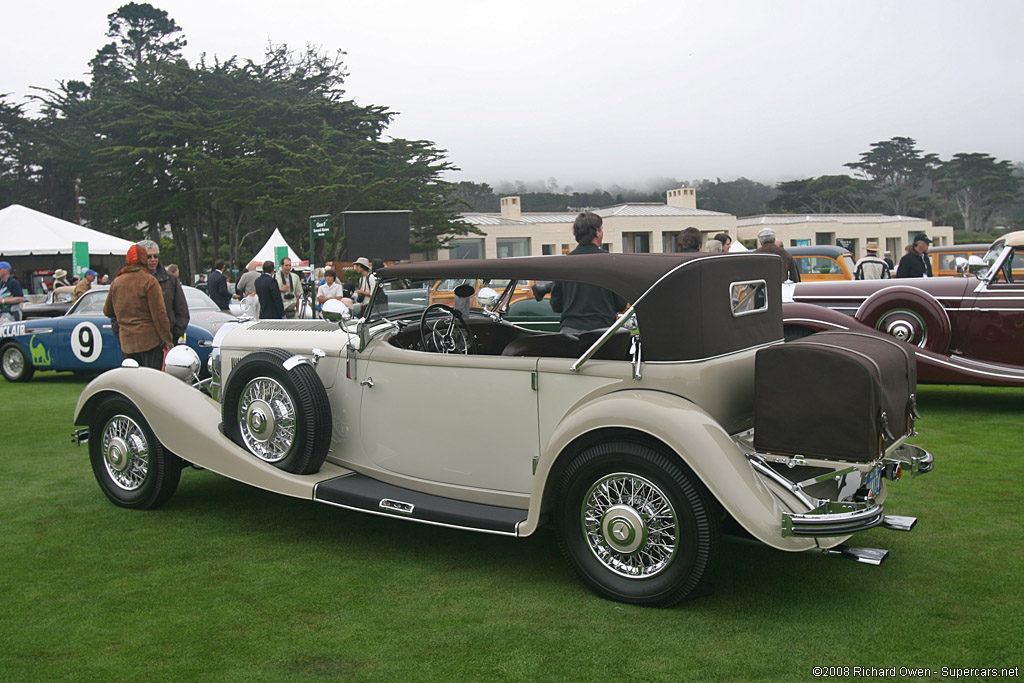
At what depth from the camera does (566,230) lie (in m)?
51.4

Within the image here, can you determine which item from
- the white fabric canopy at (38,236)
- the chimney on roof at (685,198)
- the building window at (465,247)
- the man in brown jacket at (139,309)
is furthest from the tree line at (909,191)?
the man in brown jacket at (139,309)

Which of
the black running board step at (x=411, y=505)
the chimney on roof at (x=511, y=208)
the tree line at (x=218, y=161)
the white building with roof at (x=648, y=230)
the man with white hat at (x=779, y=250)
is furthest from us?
the chimney on roof at (x=511, y=208)

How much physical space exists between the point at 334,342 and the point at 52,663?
221 centimetres

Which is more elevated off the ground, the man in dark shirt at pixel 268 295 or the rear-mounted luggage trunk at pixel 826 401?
the man in dark shirt at pixel 268 295

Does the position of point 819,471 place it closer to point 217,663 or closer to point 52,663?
point 217,663

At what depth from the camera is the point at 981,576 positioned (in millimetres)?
3826

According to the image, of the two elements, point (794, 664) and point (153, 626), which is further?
point (153, 626)

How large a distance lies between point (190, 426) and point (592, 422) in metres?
2.66

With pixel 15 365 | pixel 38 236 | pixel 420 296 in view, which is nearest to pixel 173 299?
pixel 420 296

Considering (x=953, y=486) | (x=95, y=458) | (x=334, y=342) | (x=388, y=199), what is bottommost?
(x=953, y=486)

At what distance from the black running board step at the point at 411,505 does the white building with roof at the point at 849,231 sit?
53511 mm

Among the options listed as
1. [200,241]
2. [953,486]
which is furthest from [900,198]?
[953,486]

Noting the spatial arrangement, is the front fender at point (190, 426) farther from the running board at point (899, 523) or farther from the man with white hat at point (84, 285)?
the man with white hat at point (84, 285)

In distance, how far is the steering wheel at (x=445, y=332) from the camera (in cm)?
471
